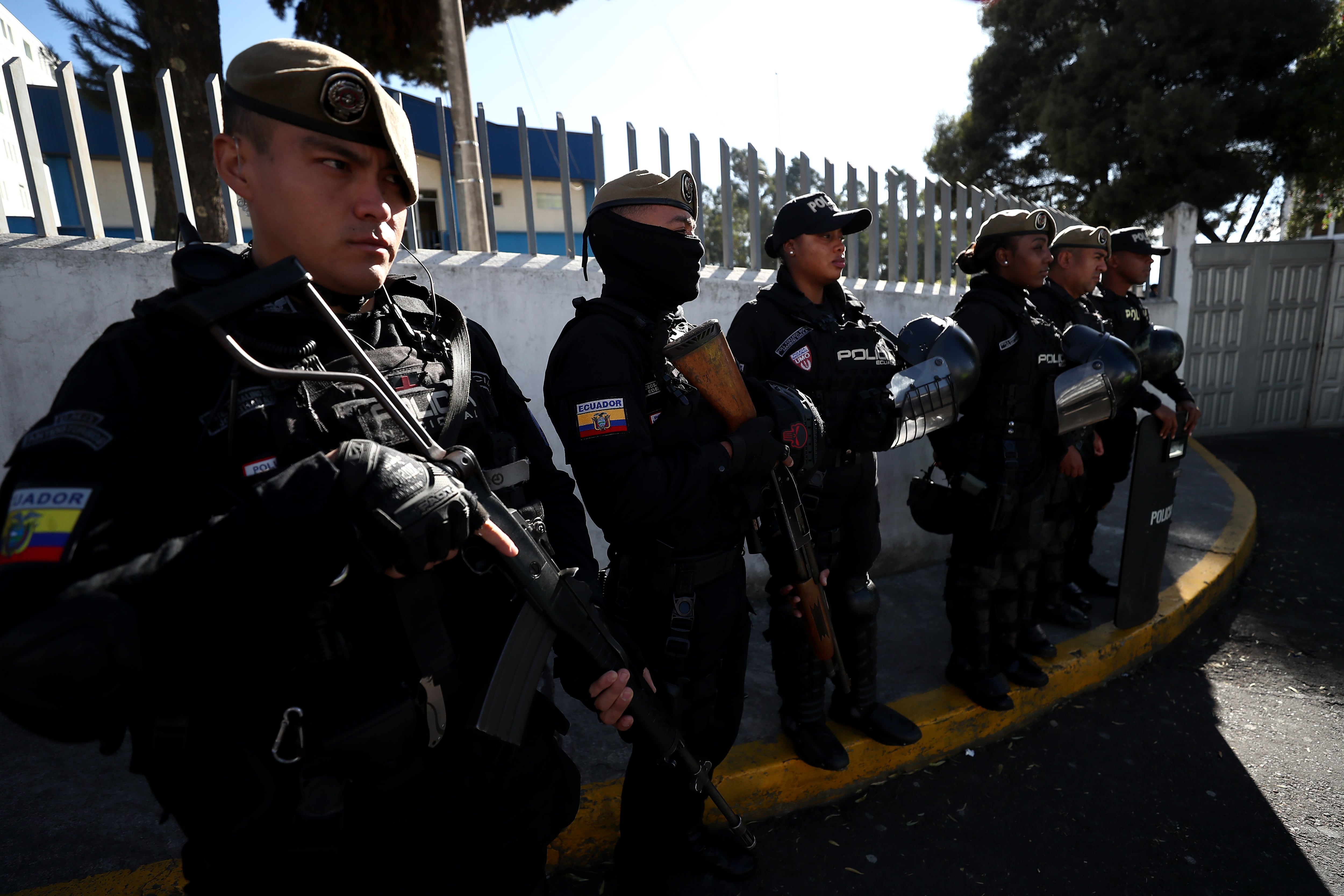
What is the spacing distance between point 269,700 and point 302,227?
0.77 m

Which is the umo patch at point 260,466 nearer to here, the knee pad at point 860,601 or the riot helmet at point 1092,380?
the knee pad at point 860,601

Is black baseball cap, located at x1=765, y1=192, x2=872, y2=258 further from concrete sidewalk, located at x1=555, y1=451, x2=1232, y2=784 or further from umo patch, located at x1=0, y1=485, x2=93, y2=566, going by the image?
umo patch, located at x1=0, y1=485, x2=93, y2=566

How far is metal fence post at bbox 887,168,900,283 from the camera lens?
4453mm

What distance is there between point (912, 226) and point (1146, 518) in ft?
7.39

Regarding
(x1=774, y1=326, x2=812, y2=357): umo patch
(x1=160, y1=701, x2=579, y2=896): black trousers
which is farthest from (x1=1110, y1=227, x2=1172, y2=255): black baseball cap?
(x1=160, y1=701, x2=579, y2=896): black trousers

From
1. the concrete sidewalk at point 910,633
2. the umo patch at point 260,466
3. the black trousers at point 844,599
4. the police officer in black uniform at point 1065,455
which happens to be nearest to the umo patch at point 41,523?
the umo patch at point 260,466

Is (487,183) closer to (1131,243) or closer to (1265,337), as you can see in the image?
(1131,243)

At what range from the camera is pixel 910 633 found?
3621 millimetres

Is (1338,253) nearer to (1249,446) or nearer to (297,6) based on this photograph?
(1249,446)

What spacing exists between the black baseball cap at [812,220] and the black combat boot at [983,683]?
194cm

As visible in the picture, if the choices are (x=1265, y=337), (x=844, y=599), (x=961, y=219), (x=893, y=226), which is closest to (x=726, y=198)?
(x=893, y=226)

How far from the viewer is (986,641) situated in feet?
9.91

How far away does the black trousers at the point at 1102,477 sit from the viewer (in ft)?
13.4

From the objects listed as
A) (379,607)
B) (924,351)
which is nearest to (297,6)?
(924,351)
